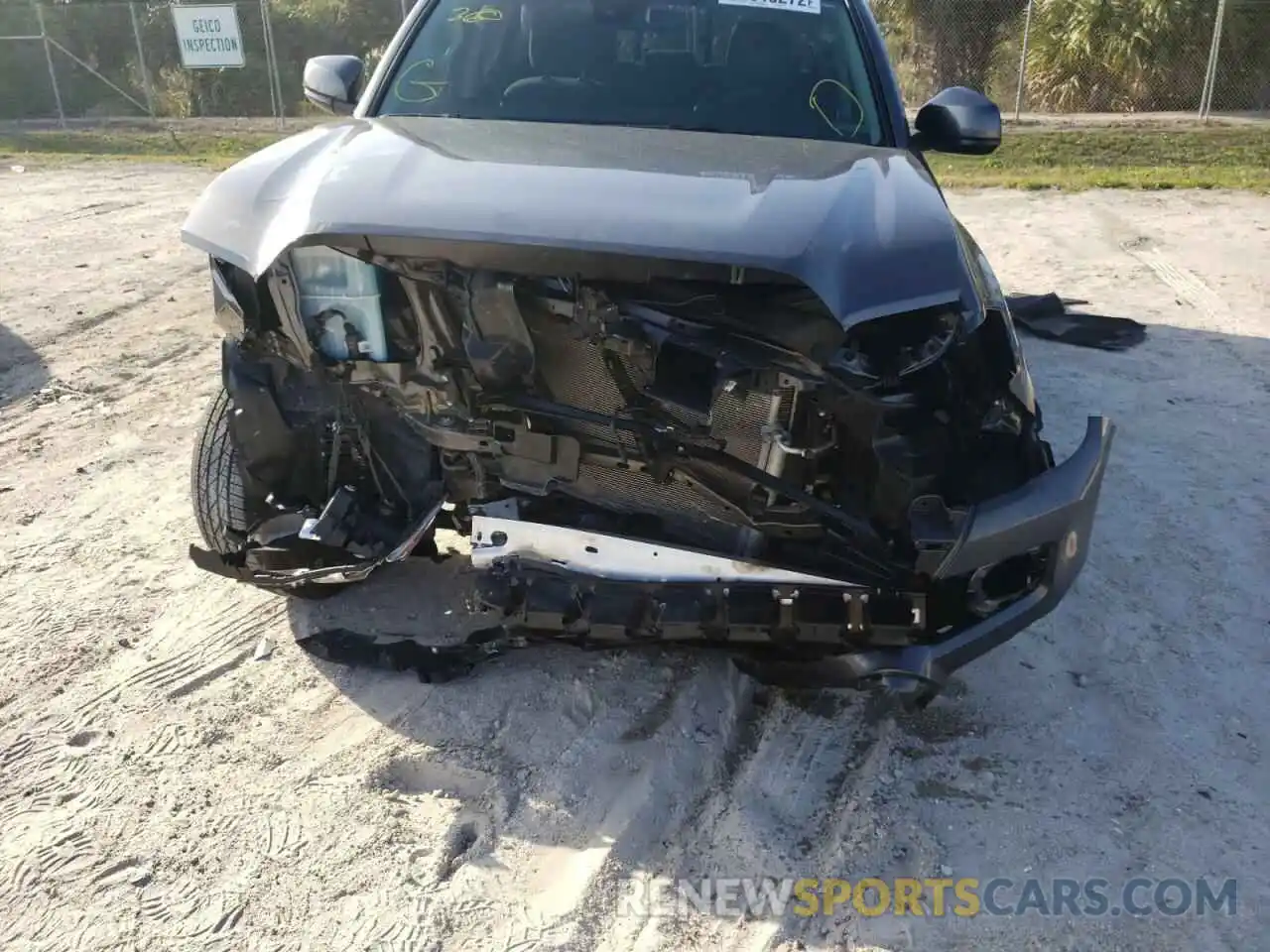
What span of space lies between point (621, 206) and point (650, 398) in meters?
0.43

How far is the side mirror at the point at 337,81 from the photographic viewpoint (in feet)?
13.3

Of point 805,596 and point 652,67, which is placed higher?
point 652,67

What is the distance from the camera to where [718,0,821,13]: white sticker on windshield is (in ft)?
12.4

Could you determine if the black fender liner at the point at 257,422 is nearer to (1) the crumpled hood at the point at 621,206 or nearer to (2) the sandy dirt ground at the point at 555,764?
(1) the crumpled hood at the point at 621,206

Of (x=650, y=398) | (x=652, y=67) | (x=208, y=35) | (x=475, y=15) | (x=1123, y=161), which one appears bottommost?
(x=1123, y=161)

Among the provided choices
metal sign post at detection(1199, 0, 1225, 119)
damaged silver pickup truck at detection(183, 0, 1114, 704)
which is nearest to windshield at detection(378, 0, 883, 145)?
damaged silver pickup truck at detection(183, 0, 1114, 704)

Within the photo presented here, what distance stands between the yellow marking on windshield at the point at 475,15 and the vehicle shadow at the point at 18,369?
2.80 meters

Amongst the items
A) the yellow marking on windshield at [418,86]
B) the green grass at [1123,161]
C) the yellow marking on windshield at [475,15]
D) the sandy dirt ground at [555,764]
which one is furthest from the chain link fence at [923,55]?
the sandy dirt ground at [555,764]

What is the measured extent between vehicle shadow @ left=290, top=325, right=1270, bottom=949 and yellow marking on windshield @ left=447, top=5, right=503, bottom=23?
1961 millimetres

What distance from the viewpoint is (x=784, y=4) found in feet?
12.5

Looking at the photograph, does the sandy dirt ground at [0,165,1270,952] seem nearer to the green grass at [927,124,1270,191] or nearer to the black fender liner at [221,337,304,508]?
the black fender liner at [221,337,304,508]

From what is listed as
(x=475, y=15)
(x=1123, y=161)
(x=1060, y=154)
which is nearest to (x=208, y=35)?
(x=1060, y=154)

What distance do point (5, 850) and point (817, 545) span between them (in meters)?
1.99

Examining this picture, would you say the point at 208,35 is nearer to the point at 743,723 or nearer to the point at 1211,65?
the point at 1211,65
